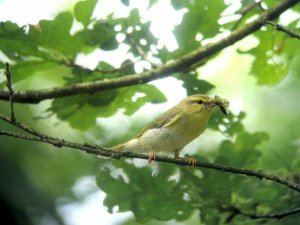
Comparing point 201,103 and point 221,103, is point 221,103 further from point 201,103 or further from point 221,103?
point 201,103

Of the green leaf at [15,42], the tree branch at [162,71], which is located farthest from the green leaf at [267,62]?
the green leaf at [15,42]

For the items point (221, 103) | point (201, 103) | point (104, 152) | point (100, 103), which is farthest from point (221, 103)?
point (104, 152)

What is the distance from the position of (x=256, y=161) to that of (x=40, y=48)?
1444 millimetres

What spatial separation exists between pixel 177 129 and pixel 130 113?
0.43 m

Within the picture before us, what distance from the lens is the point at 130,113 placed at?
3945 mm

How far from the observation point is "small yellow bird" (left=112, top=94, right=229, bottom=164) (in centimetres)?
418

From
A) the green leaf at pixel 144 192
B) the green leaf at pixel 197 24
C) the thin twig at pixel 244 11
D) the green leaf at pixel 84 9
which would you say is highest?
the thin twig at pixel 244 11

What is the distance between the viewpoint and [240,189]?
3488 millimetres

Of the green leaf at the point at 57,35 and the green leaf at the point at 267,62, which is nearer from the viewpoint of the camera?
the green leaf at the point at 57,35

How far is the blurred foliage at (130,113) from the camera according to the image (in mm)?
3402

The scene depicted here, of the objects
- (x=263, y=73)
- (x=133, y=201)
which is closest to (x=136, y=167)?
(x=133, y=201)

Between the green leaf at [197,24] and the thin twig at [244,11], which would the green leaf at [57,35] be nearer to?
the green leaf at [197,24]

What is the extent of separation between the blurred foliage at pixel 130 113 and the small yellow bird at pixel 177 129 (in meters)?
0.11

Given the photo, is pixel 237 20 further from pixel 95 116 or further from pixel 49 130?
pixel 49 130
